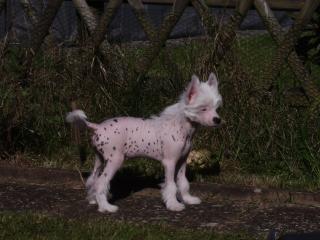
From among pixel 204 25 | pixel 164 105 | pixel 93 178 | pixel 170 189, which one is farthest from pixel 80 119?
pixel 204 25

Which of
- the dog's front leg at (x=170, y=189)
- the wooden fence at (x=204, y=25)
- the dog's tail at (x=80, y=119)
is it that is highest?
the wooden fence at (x=204, y=25)

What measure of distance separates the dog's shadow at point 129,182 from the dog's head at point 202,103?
2.92 feet

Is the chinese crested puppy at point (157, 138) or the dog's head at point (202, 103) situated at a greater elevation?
the dog's head at point (202, 103)

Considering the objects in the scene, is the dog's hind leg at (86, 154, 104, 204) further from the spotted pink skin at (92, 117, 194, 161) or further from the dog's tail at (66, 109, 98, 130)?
the dog's tail at (66, 109, 98, 130)

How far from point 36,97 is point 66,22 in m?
2.28

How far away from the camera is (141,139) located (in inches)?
245

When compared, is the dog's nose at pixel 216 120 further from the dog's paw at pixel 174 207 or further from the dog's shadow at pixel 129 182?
the dog's shadow at pixel 129 182

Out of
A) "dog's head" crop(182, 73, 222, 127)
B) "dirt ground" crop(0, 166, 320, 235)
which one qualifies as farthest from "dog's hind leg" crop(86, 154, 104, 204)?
"dog's head" crop(182, 73, 222, 127)

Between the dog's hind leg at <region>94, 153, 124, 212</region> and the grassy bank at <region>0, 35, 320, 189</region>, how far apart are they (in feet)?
3.33

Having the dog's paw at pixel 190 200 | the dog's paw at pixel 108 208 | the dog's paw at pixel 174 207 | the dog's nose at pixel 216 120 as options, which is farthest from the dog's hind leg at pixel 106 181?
the dog's nose at pixel 216 120

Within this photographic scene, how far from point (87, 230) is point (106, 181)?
0.61 m

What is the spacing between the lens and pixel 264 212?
6316mm

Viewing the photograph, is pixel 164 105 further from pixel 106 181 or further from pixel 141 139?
pixel 106 181

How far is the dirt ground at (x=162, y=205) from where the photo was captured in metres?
6.02
